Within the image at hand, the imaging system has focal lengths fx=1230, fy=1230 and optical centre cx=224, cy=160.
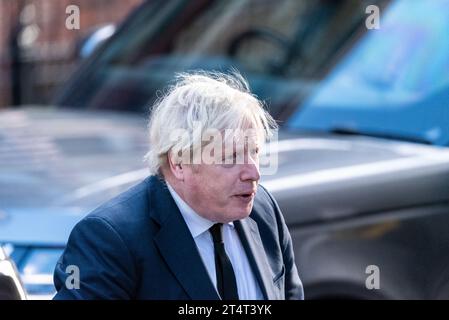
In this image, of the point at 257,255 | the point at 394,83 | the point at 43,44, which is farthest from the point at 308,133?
the point at 43,44

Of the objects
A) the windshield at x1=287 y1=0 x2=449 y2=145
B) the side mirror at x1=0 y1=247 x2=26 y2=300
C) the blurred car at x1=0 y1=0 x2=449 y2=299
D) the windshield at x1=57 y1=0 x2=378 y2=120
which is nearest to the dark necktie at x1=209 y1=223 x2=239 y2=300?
the side mirror at x1=0 y1=247 x2=26 y2=300

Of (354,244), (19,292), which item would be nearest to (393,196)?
(354,244)

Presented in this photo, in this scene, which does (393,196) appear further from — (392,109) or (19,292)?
(19,292)

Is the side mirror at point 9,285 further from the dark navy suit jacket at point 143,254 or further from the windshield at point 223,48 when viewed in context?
the windshield at point 223,48

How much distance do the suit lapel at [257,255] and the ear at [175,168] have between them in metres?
0.17

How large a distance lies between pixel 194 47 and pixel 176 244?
108 inches

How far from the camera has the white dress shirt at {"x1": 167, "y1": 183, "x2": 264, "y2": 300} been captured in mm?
2699

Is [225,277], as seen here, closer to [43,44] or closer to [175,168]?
[175,168]

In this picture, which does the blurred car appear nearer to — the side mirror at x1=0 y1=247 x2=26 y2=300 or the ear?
the side mirror at x1=0 y1=247 x2=26 y2=300

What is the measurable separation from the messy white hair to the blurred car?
1.00 metres

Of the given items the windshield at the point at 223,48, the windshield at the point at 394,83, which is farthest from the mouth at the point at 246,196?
the windshield at the point at 223,48

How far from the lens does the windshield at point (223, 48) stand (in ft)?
15.6

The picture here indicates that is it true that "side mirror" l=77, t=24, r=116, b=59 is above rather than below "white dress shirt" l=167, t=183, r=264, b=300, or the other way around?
above

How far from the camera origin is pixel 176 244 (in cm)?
266
